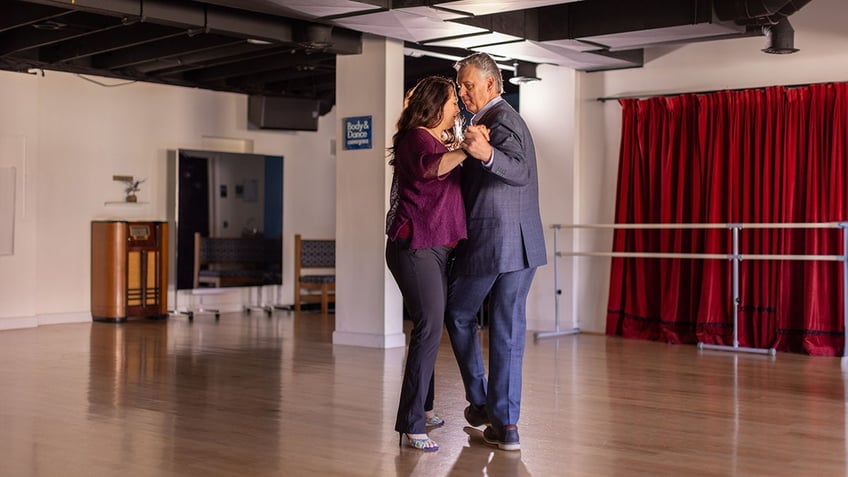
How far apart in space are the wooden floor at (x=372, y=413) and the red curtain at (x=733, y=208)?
0.44m

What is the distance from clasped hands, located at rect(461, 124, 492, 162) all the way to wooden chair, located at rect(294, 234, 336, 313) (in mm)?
7723

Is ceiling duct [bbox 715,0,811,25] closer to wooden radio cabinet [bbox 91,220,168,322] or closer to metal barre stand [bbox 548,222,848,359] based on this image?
metal barre stand [bbox 548,222,848,359]

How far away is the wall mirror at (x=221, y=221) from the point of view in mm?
10711

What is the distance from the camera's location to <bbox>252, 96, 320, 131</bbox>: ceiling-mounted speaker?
1134 centimetres

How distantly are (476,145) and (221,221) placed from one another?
25.5 ft

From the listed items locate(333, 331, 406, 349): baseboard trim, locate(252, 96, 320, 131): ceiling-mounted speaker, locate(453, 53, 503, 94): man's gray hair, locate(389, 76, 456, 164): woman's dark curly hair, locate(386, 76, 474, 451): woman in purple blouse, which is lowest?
locate(333, 331, 406, 349): baseboard trim

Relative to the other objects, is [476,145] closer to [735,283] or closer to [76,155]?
[735,283]

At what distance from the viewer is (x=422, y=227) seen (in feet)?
12.5

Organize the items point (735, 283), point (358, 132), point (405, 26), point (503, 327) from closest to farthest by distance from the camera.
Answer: point (503, 327)
point (405, 26)
point (735, 283)
point (358, 132)

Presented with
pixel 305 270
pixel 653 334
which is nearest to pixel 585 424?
pixel 653 334

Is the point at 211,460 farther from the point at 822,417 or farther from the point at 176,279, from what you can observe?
the point at 176,279

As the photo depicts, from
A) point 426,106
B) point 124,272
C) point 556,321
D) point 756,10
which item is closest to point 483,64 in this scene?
point 426,106

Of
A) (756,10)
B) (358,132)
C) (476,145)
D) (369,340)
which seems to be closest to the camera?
(476,145)

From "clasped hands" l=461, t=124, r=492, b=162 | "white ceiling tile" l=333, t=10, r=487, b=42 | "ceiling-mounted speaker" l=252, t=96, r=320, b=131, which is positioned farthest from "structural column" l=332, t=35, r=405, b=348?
"clasped hands" l=461, t=124, r=492, b=162
